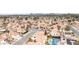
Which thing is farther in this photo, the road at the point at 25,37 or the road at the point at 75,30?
the road at the point at 75,30

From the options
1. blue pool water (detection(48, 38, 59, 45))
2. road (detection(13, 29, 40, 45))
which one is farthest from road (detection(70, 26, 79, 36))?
road (detection(13, 29, 40, 45))

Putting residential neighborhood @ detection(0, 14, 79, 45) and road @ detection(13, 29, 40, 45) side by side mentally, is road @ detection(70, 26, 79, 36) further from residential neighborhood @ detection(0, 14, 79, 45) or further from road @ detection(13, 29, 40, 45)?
road @ detection(13, 29, 40, 45)

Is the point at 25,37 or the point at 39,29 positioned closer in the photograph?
the point at 25,37

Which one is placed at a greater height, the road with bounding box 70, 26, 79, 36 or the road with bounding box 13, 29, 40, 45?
the road with bounding box 70, 26, 79, 36

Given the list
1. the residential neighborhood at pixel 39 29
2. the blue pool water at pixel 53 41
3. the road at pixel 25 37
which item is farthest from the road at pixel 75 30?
the road at pixel 25 37

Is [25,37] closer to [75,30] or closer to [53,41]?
[53,41]

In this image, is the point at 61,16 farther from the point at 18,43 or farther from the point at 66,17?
the point at 18,43

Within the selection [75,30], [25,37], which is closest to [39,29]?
[25,37]

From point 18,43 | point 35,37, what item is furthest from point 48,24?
point 18,43

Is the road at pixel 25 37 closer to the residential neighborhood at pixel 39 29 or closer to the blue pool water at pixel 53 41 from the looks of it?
the residential neighborhood at pixel 39 29

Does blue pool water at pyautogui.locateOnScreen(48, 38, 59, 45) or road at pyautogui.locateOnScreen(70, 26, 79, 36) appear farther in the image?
road at pyautogui.locateOnScreen(70, 26, 79, 36)
